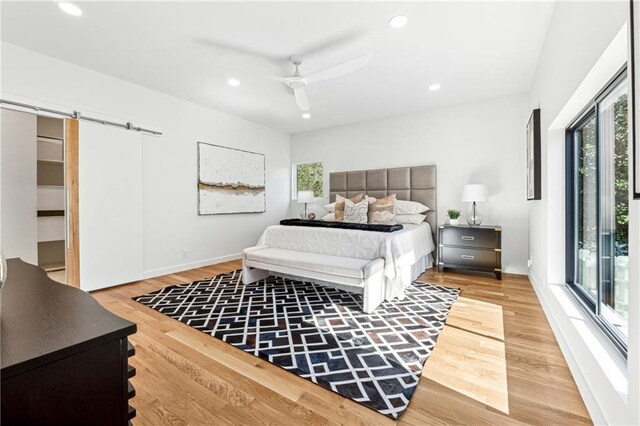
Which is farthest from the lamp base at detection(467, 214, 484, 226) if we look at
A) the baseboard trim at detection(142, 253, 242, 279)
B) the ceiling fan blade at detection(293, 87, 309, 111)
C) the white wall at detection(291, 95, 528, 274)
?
the baseboard trim at detection(142, 253, 242, 279)

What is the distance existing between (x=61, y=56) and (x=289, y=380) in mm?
3880

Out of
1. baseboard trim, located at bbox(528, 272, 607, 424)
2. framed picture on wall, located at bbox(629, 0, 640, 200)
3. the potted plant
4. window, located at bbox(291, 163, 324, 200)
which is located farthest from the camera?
window, located at bbox(291, 163, 324, 200)

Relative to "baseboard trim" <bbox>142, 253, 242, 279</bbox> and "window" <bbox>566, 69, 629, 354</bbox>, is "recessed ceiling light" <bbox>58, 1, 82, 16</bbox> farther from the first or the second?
"window" <bbox>566, 69, 629, 354</bbox>

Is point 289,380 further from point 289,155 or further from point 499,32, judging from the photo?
point 289,155

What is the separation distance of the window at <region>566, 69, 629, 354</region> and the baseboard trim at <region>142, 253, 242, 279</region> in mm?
4500

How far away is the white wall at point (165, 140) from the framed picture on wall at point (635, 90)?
14.4 ft

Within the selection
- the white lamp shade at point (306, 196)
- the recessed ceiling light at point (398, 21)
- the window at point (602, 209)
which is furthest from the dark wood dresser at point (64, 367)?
the white lamp shade at point (306, 196)

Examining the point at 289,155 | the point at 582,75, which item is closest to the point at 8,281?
the point at 582,75

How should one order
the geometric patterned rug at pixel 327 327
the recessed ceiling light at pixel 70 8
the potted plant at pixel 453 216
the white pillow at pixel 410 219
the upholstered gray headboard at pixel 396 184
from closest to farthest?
1. the geometric patterned rug at pixel 327 327
2. the recessed ceiling light at pixel 70 8
3. the potted plant at pixel 453 216
4. the white pillow at pixel 410 219
5. the upholstered gray headboard at pixel 396 184

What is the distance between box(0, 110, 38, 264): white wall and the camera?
10.6ft

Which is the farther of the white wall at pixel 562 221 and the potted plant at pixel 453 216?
the potted plant at pixel 453 216

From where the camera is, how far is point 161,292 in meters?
3.28

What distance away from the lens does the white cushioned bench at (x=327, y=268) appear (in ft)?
8.75

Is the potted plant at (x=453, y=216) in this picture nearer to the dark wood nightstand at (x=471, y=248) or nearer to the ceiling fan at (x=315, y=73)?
the dark wood nightstand at (x=471, y=248)
